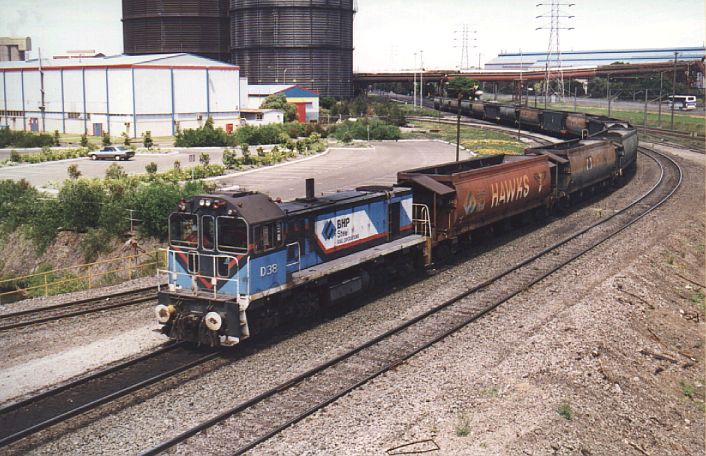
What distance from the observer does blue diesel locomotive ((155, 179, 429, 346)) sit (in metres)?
17.1

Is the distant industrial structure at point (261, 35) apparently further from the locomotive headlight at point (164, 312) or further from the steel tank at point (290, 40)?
the locomotive headlight at point (164, 312)

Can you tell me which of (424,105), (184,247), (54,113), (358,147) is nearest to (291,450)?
(184,247)

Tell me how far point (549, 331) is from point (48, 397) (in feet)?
40.7

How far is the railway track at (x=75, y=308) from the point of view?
21.0 m

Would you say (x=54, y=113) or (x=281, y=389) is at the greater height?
(x=54, y=113)

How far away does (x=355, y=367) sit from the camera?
1683cm

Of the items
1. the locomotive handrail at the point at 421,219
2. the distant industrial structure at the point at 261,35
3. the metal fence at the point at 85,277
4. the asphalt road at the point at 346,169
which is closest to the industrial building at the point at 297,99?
the distant industrial structure at the point at 261,35

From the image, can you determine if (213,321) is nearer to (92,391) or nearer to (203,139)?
(92,391)

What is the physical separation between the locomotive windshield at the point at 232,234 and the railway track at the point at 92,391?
8.86ft

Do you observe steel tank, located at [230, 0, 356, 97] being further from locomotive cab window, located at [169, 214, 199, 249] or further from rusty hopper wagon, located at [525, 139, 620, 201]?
locomotive cab window, located at [169, 214, 199, 249]

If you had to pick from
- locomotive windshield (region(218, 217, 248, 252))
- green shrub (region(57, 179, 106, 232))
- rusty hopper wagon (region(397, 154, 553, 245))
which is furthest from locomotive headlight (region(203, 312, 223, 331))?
green shrub (region(57, 179, 106, 232))

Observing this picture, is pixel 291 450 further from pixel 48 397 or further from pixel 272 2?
pixel 272 2

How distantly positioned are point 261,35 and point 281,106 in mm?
27030

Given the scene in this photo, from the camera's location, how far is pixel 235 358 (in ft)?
57.4
